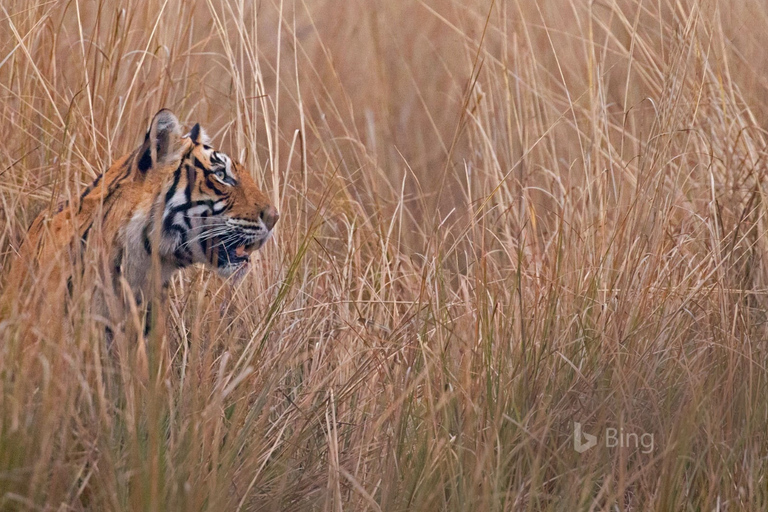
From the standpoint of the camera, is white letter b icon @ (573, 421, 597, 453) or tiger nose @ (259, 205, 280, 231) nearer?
white letter b icon @ (573, 421, 597, 453)

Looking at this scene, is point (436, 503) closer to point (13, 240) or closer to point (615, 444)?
point (615, 444)

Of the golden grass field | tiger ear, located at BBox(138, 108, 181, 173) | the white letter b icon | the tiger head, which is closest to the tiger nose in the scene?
the tiger head

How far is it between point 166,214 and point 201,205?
4.2 inches

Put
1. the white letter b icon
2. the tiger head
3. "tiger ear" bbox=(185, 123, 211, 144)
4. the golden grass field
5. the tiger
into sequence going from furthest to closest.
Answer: "tiger ear" bbox=(185, 123, 211, 144) → the tiger head → the tiger → the white letter b icon → the golden grass field

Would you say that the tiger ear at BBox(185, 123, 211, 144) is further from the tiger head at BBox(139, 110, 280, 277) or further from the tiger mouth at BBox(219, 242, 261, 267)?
the tiger mouth at BBox(219, 242, 261, 267)

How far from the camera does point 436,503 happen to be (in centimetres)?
198

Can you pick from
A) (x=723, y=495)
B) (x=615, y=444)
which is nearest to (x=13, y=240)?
(x=615, y=444)

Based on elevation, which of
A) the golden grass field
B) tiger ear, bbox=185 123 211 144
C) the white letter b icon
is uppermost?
tiger ear, bbox=185 123 211 144

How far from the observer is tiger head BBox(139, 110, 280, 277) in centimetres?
268

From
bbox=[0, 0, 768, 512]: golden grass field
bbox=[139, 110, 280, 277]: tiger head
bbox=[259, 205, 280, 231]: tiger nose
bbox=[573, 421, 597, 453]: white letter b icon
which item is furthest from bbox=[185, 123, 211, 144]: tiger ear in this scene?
bbox=[573, 421, 597, 453]: white letter b icon

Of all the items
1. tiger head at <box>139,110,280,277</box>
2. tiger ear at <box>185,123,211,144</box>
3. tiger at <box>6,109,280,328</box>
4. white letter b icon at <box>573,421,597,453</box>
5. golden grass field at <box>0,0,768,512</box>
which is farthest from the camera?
tiger ear at <box>185,123,211,144</box>

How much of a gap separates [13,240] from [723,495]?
1.97m

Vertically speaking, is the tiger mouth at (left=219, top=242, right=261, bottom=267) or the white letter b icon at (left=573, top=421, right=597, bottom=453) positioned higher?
the tiger mouth at (left=219, top=242, right=261, bottom=267)

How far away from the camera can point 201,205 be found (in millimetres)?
2787
